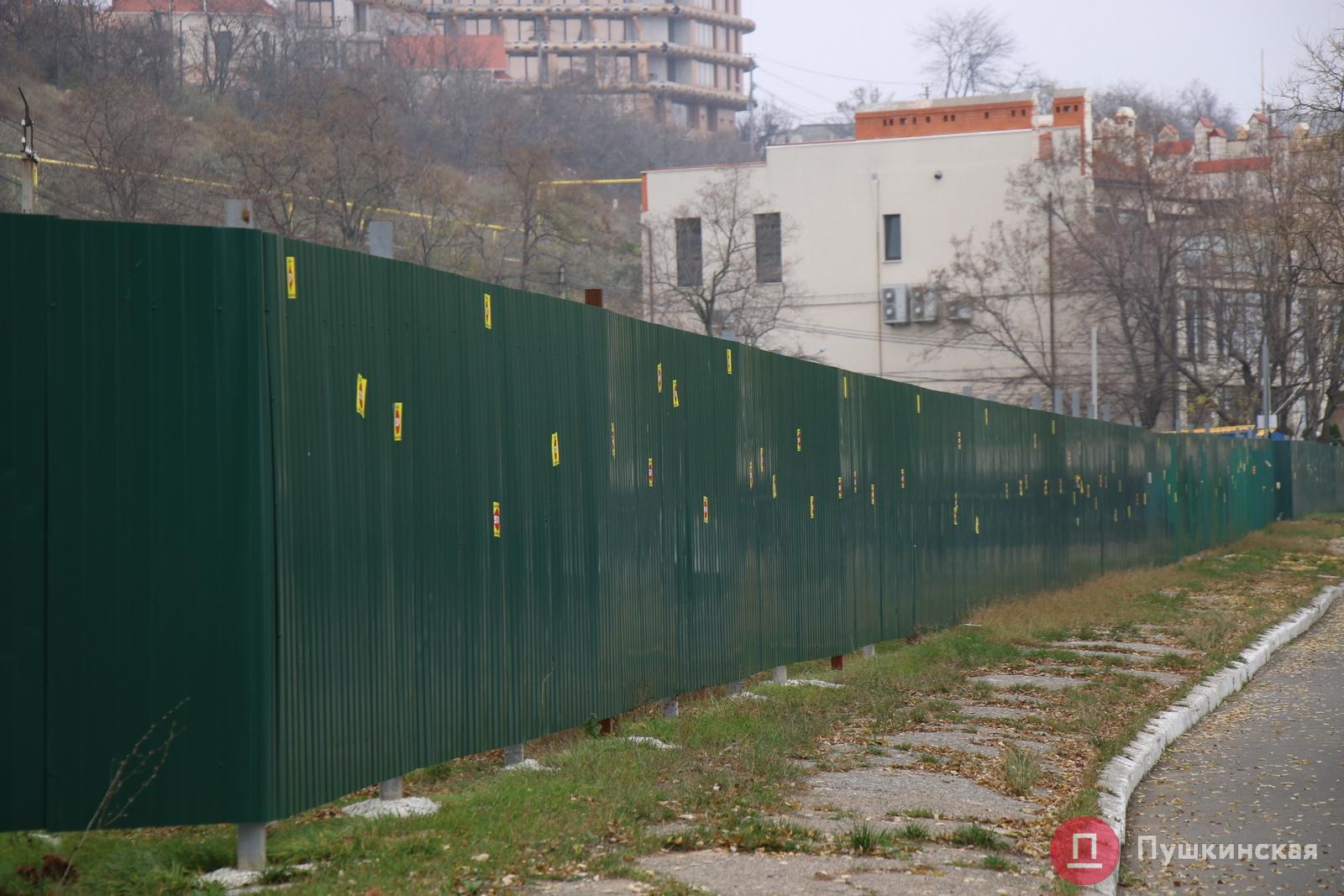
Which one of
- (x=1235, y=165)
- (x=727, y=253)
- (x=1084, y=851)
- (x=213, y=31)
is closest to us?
(x=1084, y=851)

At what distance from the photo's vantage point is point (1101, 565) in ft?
85.7

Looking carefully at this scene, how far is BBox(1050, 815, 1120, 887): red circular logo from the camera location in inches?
273

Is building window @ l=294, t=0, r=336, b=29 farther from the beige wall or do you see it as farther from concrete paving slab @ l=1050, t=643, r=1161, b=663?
concrete paving slab @ l=1050, t=643, r=1161, b=663

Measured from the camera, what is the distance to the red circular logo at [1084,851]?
6.94 metres

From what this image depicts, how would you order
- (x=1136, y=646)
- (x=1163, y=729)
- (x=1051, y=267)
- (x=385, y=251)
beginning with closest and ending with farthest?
(x=385, y=251) → (x=1163, y=729) → (x=1136, y=646) → (x=1051, y=267)

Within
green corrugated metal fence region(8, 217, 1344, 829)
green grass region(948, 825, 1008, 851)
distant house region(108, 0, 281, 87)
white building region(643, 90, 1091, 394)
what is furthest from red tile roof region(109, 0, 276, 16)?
green grass region(948, 825, 1008, 851)

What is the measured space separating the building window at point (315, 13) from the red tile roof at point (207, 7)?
6.45ft

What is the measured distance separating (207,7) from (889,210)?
4775 cm

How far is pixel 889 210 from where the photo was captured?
6150 cm

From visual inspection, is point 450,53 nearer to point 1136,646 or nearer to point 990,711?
point 1136,646

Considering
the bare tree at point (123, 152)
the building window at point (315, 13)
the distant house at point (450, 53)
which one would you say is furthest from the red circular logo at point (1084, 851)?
the distant house at point (450, 53)

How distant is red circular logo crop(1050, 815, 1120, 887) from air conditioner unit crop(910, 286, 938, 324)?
54269mm

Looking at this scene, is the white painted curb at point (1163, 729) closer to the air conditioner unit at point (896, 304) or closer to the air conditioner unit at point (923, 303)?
the air conditioner unit at point (923, 303)

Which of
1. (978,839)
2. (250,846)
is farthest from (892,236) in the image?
(250,846)
